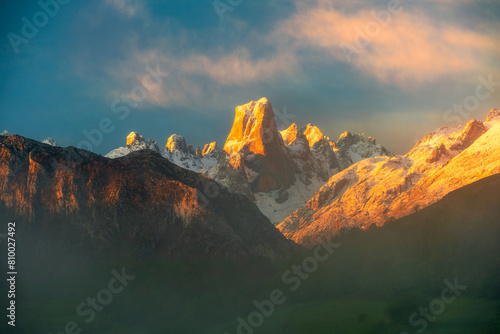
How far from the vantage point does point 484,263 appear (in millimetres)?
83438

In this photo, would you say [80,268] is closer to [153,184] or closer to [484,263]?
[153,184]

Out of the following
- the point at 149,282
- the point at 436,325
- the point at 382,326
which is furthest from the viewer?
the point at 149,282

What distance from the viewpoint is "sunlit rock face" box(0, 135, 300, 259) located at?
139500 mm

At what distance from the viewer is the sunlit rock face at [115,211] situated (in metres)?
140

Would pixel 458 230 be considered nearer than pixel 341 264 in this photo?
Yes

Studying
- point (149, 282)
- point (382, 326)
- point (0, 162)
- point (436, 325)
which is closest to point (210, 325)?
point (149, 282)

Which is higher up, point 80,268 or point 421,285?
point 80,268

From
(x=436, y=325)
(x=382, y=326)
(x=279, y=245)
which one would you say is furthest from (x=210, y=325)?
(x=279, y=245)

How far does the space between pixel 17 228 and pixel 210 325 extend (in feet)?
204

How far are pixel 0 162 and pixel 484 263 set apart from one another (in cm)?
12249

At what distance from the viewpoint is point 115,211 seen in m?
148

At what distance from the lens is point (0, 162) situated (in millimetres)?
146000

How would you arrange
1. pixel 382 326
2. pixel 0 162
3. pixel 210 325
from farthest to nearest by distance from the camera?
pixel 0 162 → pixel 210 325 → pixel 382 326

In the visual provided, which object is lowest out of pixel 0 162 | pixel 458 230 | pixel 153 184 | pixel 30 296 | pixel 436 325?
pixel 436 325
